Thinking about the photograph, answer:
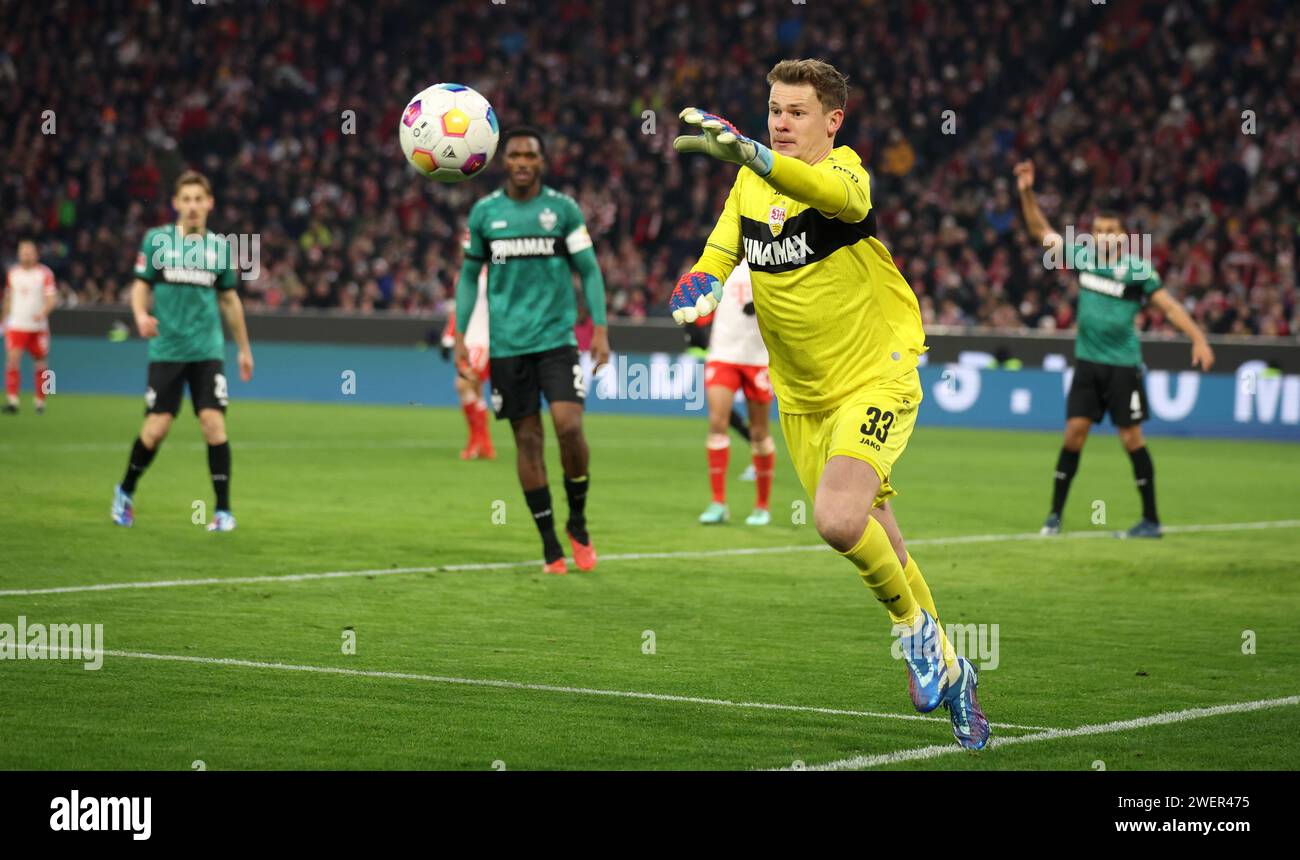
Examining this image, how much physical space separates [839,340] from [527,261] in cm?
428

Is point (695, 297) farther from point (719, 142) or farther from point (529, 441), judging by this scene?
point (529, 441)

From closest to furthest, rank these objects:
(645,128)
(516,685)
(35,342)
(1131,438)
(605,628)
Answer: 1. (516,685)
2. (605,628)
3. (1131,438)
4. (35,342)
5. (645,128)

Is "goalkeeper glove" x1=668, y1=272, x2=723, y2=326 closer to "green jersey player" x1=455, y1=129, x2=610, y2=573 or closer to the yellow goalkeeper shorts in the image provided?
the yellow goalkeeper shorts

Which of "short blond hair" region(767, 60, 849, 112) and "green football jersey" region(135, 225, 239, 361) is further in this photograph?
"green football jersey" region(135, 225, 239, 361)

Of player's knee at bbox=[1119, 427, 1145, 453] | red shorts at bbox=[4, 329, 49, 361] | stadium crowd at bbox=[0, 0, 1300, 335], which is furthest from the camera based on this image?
stadium crowd at bbox=[0, 0, 1300, 335]

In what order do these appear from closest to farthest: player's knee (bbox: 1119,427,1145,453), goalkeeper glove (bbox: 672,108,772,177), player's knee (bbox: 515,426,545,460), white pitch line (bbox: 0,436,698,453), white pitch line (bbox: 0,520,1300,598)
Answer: goalkeeper glove (bbox: 672,108,772,177)
white pitch line (bbox: 0,520,1300,598)
player's knee (bbox: 515,426,545,460)
player's knee (bbox: 1119,427,1145,453)
white pitch line (bbox: 0,436,698,453)

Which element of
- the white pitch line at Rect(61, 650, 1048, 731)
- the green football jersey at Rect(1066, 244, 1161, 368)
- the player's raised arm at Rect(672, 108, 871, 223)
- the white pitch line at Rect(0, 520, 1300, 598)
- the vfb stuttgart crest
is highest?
the player's raised arm at Rect(672, 108, 871, 223)

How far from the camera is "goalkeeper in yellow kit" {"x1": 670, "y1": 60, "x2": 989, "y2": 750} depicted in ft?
20.0

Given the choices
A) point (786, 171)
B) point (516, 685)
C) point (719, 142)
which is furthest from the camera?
point (516, 685)

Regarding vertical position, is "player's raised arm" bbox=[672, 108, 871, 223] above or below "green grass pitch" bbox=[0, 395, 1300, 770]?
above

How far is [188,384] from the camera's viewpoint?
12.1 m

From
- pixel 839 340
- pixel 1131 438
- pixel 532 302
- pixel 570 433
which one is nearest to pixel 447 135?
pixel 532 302

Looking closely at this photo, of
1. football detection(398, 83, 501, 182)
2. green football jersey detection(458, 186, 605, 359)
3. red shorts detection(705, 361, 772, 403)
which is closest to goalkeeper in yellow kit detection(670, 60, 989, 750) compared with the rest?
football detection(398, 83, 501, 182)

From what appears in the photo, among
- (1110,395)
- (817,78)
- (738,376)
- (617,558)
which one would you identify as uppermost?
(817,78)
